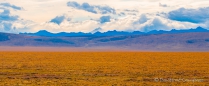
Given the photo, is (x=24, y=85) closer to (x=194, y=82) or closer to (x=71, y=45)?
(x=194, y=82)

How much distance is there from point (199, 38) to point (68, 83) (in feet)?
547

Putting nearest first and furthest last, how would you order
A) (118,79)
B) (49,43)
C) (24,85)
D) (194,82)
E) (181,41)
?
(24,85)
(194,82)
(118,79)
(181,41)
(49,43)

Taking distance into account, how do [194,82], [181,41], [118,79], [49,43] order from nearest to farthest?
1. [194,82]
2. [118,79]
3. [181,41]
4. [49,43]

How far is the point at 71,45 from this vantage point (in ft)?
638

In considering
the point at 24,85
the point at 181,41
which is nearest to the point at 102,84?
the point at 24,85

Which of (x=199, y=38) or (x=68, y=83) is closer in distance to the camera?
(x=68, y=83)

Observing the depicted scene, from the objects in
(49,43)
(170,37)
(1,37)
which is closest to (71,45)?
(49,43)

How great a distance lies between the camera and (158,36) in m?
196

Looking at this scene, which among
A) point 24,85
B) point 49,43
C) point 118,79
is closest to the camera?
point 24,85

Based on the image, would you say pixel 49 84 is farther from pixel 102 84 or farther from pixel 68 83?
pixel 102 84

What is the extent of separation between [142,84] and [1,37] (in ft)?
596

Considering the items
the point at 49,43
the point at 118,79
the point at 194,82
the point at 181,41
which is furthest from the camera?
the point at 49,43

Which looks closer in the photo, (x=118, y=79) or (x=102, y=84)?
(x=102, y=84)

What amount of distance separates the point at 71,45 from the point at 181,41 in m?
57.4
